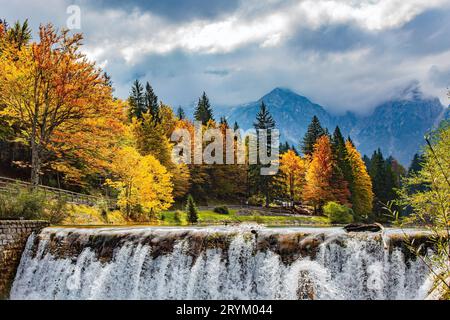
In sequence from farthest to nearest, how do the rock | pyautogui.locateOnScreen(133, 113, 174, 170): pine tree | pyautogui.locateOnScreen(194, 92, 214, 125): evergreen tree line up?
pyautogui.locateOnScreen(194, 92, 214, 125): evergreen tree → pyautogui.locateOnScreen(133, 113, 174, 170): pine tree → the rock

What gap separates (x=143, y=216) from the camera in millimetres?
34000

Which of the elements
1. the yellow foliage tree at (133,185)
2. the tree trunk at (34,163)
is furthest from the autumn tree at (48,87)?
the yellow foliage tree at (133,185)

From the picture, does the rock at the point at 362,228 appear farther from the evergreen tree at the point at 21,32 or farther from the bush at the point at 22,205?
the evergreen tree at the point at 21,32

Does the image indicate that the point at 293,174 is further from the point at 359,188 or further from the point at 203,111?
the point at 203,111

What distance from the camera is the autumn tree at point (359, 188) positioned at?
57812 millimetres

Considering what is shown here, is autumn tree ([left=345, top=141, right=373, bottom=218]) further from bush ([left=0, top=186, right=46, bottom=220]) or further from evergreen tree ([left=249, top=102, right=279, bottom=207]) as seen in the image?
bush ([left=0, top=186, right=46, bottom=220])

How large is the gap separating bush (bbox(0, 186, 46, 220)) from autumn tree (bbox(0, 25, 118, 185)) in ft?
14.7

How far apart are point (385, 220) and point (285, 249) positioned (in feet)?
176

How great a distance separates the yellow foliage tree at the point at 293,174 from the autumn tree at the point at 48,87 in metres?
42.4

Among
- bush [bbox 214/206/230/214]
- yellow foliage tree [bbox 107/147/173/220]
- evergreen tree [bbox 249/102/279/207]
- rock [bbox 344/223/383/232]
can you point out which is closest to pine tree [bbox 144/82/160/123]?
evergreen tree [bbox 249/102/279/207]

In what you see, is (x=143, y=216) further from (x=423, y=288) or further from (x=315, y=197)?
(x=315, y=197)

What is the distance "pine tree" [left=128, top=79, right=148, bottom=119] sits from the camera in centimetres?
7269

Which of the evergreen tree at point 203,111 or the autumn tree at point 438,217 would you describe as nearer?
the autumn tree at point 438,217
